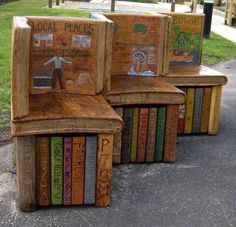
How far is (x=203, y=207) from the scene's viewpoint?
3805 mm

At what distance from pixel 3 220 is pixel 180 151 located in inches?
79.7

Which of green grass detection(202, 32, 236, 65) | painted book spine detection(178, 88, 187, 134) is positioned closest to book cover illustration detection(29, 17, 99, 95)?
painted book spine detection(178, 88, 187, 134)

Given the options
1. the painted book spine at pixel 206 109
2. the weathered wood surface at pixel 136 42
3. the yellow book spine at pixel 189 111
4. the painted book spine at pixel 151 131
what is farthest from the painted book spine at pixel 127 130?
the painted book spine at pixel 206 109

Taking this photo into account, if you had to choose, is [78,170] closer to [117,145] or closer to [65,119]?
[65,119]

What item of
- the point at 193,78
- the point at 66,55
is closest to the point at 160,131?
the point at 193,78

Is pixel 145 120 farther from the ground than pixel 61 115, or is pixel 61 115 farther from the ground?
pixel 61 115

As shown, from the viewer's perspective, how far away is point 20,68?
3.42 m

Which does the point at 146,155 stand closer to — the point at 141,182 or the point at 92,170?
the point at 141,182

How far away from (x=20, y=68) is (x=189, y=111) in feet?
7.58

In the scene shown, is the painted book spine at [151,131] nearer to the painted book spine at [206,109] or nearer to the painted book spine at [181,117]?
the painted book spine at [181,117]

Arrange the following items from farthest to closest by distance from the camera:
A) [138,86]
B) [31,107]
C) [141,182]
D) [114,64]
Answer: [114,64] → [138,86] → [141,182] → [31,107]

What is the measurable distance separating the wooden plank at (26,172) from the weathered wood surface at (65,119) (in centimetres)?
10

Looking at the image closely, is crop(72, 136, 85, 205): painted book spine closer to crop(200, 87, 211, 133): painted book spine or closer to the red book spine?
the red book spine

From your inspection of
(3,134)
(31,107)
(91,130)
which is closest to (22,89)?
(31,107)
